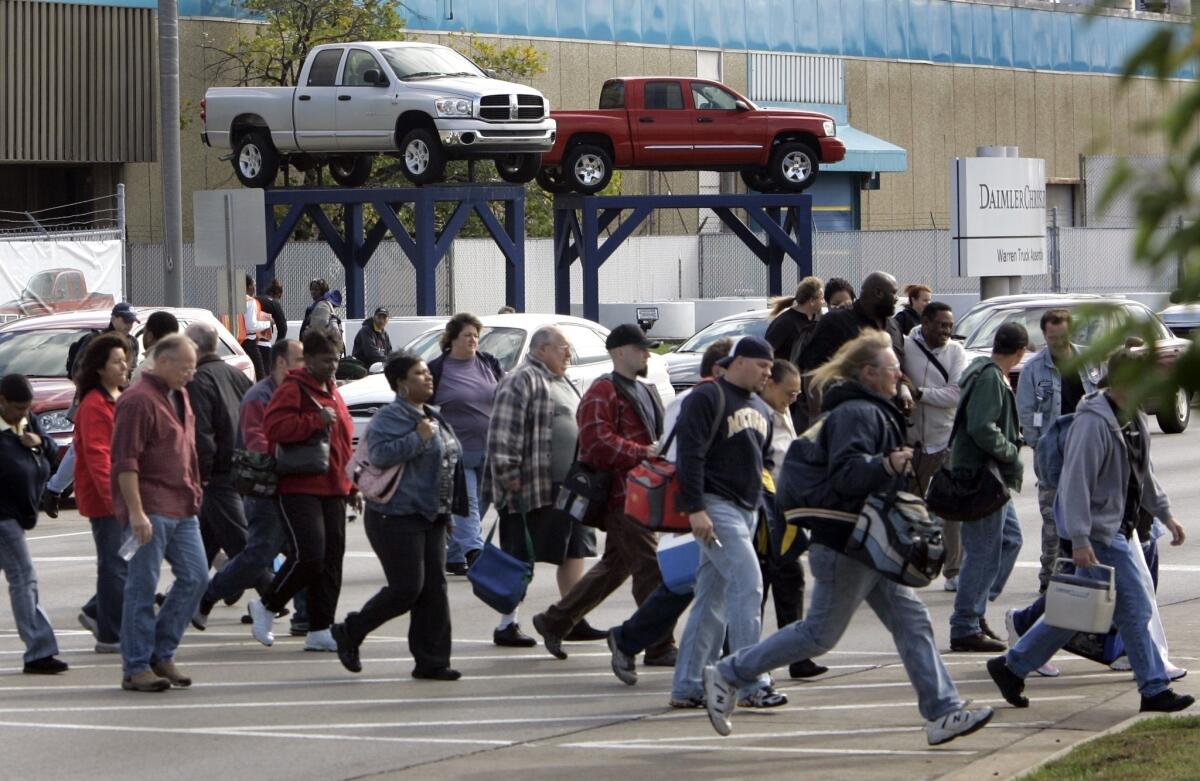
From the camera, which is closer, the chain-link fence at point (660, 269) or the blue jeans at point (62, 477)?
the blue jeans at point (62, 477)

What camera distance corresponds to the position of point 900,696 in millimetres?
9031

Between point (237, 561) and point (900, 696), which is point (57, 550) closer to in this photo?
point (237, 561)

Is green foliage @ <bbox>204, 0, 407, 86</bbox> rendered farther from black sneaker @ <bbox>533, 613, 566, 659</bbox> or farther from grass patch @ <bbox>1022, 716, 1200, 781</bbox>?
grass patch @ <bbox>1022, 716, 1200, 781</bbox>

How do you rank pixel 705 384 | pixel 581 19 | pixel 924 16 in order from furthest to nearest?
pixel 924 16
pixel 581 19
pixel 705 384

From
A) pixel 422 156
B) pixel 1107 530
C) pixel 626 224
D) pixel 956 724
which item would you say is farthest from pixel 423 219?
pixel 956 724

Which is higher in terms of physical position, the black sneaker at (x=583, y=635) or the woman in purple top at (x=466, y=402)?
the woman in purple top at (x=466, y=402)

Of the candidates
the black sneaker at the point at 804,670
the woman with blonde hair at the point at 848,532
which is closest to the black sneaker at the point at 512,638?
the black sneaker at the point at 804,670

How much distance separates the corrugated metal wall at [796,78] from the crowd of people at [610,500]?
46.6 meters

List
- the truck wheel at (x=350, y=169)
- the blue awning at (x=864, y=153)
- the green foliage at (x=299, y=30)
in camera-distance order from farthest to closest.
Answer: the blue awning at (x=864, y=153) < the green foliage at (x=299, y=30) < the truck wheel at (x=350, y=169)

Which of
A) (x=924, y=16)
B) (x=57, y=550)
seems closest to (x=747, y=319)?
(x=57, y=550)

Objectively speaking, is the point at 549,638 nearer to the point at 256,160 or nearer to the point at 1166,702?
the point at 1166,702

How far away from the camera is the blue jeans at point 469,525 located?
13.5 meters

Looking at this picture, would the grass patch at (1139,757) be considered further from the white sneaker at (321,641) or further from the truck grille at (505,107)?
the truck grille at (505,107)

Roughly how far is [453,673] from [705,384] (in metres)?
2.17
